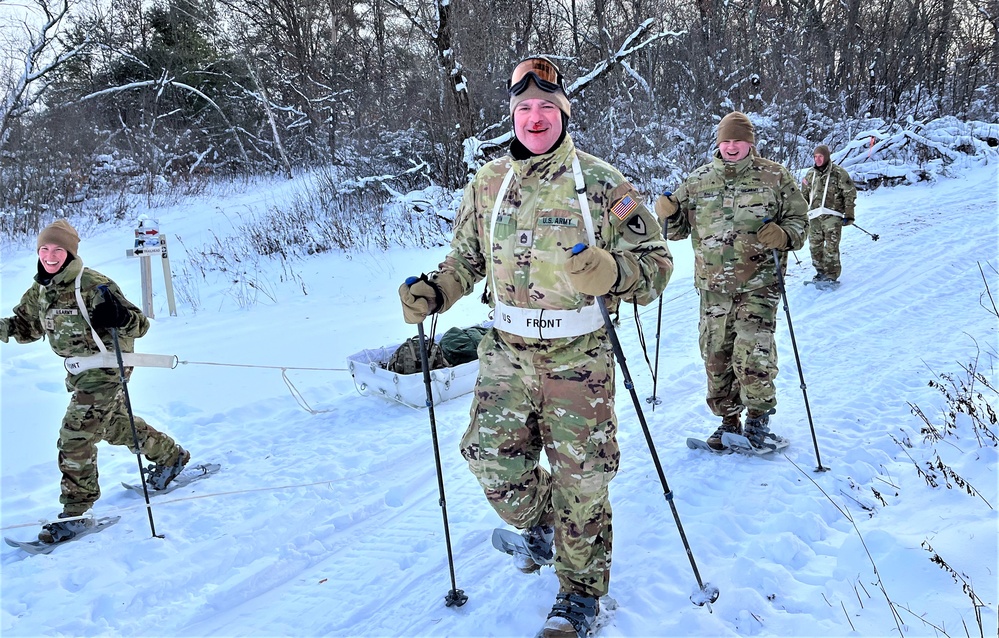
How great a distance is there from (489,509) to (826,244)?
23.2 feet

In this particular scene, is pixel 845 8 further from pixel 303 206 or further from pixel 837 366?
pixel 837 366

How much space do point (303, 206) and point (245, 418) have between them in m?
9.71

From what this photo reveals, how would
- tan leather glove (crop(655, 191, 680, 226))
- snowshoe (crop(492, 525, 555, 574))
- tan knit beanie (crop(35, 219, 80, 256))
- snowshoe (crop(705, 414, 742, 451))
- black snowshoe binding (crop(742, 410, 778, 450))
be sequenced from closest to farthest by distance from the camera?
snowshoe (crop(492, 525, 555, 574)) < tan knit beanie (crop(35, 219, 80, 256)) < black snowshoe binding (crop(742, 410, 778, 450)) < snowshoe (crop(705, 414, 742, 451)) < tan leather glove (crop(655, 191, 680, 226))

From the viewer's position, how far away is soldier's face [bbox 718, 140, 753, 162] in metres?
4.51

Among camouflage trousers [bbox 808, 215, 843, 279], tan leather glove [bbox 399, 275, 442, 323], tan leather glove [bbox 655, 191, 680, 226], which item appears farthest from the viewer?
camouflage trousers [bbox 808, 215, 843, 279]

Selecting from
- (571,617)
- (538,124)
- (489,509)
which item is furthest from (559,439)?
(489,509)

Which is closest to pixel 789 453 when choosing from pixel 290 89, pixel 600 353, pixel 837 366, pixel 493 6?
pixel 837 366

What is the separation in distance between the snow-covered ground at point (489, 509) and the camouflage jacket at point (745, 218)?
125 centimetres

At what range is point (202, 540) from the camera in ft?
13.6

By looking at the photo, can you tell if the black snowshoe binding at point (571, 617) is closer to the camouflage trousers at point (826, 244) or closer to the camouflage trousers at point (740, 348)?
the camouflage trousers at point (740, 348)

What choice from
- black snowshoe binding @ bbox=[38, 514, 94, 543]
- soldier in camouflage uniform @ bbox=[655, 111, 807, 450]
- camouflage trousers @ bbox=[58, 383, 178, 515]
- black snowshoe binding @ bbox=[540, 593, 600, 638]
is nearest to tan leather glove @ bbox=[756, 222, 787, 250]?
soldier in camouflage uniform @ bbox=[655, 111, 807, 450]

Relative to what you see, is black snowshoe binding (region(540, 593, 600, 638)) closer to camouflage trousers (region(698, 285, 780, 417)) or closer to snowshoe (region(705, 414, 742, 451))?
snowshoe (region(705, 414, 742, 451))

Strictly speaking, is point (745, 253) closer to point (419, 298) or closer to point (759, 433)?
point (759, 433)

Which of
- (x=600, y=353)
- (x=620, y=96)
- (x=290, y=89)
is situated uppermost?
A: (x=290, y=89)
